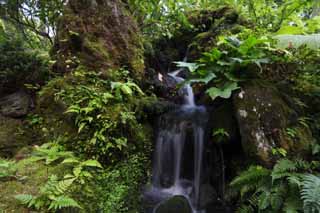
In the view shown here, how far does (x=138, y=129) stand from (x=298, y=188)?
2.17 metres

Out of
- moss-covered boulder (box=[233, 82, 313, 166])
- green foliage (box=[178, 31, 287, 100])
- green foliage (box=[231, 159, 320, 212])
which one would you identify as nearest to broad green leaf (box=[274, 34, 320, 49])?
green foliage (box=[178, 31, 287, 100])

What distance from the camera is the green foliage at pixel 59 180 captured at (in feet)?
6.81

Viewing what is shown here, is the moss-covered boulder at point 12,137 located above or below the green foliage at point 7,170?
above

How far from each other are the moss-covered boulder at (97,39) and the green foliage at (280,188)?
251cm

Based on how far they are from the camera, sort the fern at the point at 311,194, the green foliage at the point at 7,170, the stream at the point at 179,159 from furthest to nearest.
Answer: the stream at the point at 179,159, the green foliage at the point at 7,170, the fern at the point at 311,194

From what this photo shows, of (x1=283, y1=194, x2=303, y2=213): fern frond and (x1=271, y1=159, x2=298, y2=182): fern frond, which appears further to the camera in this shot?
(x1=271, y1=159, x2=298, y2=182): fern frond

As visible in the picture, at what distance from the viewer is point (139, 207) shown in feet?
10.9

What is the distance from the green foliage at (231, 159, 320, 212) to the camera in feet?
7.49

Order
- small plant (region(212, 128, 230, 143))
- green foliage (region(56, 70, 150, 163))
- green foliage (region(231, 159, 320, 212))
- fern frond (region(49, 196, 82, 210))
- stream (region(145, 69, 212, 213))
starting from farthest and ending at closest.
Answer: stream (region(145, 69, 212, 213)) < small plant (region(212, 128, 230, 143)) < green foliage (region(56, 70, 150, 163)) < green foliage (region(231, 159, 320, 212)) < fern frond (region(49, 196, 82, 210))

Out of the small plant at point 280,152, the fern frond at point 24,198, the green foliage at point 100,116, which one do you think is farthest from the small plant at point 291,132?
the fern frond at point 24,198

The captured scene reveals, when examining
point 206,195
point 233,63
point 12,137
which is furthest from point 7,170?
point 233,63

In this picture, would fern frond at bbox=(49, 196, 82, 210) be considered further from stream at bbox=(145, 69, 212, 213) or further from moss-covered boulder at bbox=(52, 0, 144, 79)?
moss-covered boulder at bbox=(52, 0, 144, 79)

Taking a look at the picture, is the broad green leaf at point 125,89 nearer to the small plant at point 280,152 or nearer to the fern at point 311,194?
the small plant at point 280,152

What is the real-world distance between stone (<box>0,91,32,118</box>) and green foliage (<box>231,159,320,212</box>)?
11.6ft
